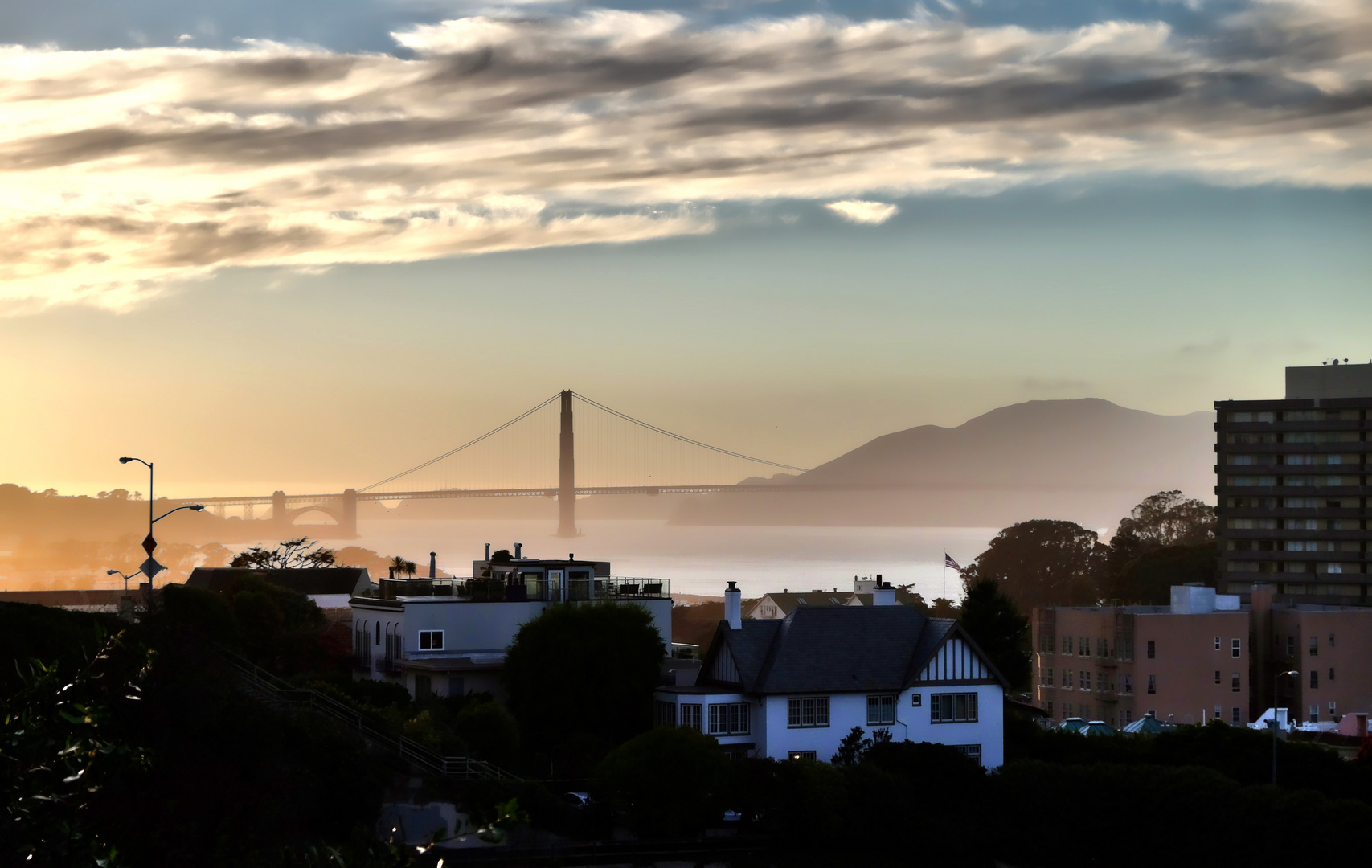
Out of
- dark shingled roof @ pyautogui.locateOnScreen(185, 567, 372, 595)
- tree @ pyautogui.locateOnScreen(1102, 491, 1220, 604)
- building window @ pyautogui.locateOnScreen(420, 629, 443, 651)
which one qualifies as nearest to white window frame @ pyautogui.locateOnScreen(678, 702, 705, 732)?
building window @ pyautogui.locateOnScreen(420, 629, 443, 651)

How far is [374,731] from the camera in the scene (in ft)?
145

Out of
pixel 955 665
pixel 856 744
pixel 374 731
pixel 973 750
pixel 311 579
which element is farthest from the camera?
pixel 311 579

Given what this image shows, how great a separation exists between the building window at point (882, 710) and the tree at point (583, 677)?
294 inches

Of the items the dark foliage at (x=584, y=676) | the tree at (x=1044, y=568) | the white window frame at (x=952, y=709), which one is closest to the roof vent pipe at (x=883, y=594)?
the white window frame at (x=952, y=709)

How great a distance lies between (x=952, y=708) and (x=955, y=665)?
1498 mm

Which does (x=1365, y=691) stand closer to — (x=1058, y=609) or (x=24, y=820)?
(x=1058, y=609)

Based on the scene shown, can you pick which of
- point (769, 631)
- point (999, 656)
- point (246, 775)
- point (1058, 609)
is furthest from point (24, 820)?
point (1058, 609)

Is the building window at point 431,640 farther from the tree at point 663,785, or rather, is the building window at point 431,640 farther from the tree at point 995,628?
the tree at point 995,628

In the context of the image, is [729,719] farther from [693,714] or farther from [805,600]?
[805,600]

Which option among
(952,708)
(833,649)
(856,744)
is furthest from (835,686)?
(952,708)

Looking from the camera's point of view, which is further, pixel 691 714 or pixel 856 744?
pixel 691 714

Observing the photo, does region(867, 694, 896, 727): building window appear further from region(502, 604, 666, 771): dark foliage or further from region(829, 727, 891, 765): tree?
region(502, 604, 666, 771): dark foliage

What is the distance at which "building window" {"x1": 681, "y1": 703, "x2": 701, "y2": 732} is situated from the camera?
51000 millimetres

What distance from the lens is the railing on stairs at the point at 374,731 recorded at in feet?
142
